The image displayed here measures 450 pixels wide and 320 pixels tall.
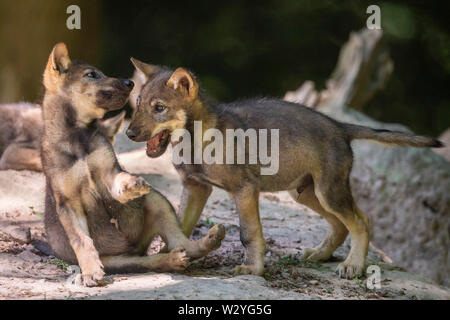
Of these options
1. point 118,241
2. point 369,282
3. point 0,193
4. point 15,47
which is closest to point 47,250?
point 118,241

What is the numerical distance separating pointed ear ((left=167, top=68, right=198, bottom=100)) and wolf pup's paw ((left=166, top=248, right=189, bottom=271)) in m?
1.20

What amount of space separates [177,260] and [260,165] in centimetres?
111

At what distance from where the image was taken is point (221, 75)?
13.0 m

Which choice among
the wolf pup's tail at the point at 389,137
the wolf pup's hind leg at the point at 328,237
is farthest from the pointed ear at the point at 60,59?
the wolf pup's tail at the point at 389,137

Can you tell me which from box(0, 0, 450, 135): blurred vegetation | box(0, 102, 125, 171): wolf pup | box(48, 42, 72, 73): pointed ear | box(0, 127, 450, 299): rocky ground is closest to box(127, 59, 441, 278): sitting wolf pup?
box(0, 127, 450, 299): rocky ground

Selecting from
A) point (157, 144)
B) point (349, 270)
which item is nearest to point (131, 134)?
point (157, 144)

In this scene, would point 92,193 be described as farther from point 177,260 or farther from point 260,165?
point 260,165

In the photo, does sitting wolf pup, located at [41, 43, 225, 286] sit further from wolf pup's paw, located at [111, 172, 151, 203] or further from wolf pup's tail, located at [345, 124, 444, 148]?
wolf pup's tail, located at [345, 124, 444, 148]

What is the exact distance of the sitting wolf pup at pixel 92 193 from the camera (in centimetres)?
456

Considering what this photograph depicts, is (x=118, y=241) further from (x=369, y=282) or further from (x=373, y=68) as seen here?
(x=373, y=68)

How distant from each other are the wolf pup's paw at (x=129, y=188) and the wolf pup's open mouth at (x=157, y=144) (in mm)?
433

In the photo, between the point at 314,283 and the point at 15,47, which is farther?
the point at 15,47

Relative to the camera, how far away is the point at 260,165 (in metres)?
5.23
